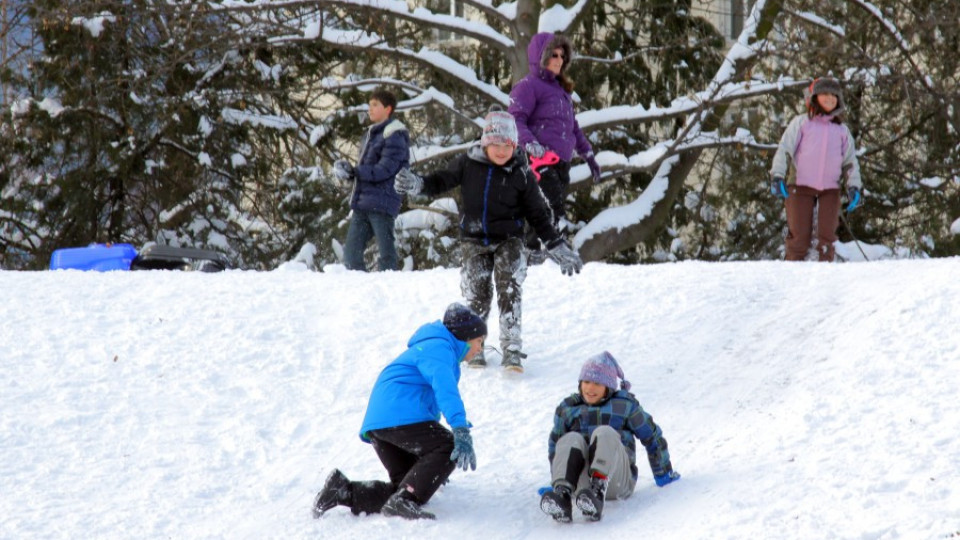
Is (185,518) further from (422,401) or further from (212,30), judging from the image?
(212,30)

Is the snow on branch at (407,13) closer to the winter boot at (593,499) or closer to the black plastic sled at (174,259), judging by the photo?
the black plastic sled at (174,259)

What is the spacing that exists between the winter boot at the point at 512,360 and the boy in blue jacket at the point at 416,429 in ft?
5.24

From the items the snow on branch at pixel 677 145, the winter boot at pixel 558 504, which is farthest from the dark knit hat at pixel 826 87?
the winter boot at pixel 558 504

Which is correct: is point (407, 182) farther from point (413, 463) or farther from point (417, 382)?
point (413, 463)

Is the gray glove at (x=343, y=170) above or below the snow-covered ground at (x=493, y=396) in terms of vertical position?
above

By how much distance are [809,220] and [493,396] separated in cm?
431

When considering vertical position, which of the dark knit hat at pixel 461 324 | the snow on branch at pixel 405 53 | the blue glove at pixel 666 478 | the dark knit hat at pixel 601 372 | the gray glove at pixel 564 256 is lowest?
the blue glove at pixel 666 478

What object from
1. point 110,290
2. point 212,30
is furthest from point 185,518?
point 212,30

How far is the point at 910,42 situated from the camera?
14.0 metres

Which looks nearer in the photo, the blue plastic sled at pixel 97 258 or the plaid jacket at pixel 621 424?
the plaid jacket at pixel 621 424

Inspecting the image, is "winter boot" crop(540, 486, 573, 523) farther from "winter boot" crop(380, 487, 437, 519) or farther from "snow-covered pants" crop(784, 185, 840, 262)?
"snow-covered pants" crop(784, 185, 840, 262)

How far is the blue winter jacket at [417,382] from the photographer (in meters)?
5.36

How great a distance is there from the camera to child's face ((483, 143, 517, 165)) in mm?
7098

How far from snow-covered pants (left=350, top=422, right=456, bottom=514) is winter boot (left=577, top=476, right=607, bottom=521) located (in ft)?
2.04
